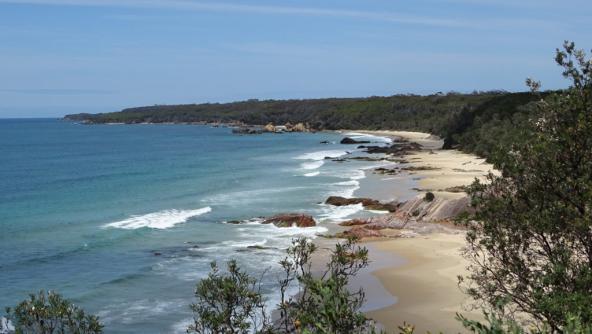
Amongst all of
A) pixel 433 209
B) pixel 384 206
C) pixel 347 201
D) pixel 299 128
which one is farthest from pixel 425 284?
pixel 299 128

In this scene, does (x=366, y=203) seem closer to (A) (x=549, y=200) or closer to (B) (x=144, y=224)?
(B) (x=144, y=224)

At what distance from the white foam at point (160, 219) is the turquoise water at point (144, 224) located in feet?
0.22

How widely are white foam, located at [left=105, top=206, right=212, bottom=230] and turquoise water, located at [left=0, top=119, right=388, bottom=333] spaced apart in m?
0.07

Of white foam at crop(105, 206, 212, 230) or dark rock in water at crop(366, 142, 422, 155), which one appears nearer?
white foam at crop(105, 206, 212, 230)

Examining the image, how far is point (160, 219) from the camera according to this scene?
1576 inches

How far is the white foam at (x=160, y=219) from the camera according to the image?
38.0m

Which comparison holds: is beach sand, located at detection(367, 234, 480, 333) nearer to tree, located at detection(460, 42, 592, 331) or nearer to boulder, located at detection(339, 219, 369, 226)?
boulder, located at detection(339, 219, 369, 226)

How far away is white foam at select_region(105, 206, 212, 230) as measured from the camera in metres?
38.0

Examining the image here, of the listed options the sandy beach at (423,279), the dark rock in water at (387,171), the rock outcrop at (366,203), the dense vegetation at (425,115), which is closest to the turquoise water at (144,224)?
the rock outcrop at (366,203)

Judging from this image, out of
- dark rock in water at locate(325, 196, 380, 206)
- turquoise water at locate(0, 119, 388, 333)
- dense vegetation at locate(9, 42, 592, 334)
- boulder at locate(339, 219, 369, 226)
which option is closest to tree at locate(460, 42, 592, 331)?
dense vegetation at locate(9, 42, 592, 334)

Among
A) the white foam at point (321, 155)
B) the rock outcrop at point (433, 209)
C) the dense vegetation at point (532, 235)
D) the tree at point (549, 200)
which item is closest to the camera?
the dense vegetation at point (532, 235)

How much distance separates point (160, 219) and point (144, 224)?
1.66 meters

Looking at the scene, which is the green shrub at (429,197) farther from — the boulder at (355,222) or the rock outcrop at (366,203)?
the rock outcrop at (366,203)

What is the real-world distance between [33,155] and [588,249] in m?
95.9
